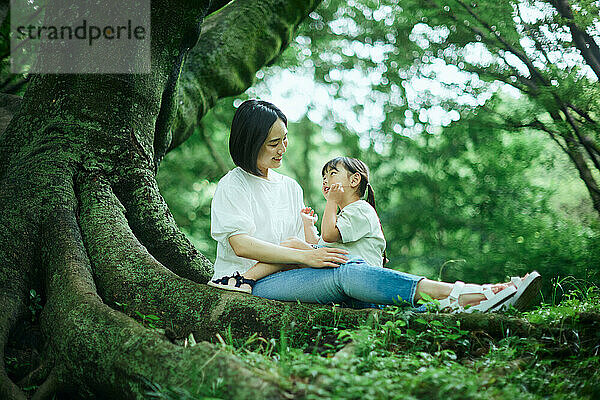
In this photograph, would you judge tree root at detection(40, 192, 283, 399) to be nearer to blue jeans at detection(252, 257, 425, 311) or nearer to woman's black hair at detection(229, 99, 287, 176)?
blue jeans at detection(252, 257, 425, 311)

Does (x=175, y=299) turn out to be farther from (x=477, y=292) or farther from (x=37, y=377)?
(x=477, y=292)

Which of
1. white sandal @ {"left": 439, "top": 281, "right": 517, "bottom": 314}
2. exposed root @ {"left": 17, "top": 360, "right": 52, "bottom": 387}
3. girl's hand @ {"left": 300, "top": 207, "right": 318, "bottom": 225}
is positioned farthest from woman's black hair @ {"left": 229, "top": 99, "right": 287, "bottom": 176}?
exposed root @ {"left": 17, "top": 360, "right": 52, "bottom": 387}

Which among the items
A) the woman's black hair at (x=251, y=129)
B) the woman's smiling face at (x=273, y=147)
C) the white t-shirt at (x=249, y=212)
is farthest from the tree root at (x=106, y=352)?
the woman's smiling face at (x=273, y=147)

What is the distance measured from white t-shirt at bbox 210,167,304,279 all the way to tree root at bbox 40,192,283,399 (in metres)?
0.83

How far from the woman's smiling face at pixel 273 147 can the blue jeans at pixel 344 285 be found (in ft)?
2.63

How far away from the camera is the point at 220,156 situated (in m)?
14.0

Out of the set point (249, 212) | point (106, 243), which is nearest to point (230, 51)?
point (249, 212)


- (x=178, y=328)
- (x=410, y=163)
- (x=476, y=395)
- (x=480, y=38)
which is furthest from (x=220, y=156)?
(x=476, y=395)

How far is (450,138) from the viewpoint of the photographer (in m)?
9.54

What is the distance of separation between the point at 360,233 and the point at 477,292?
85 centimetres

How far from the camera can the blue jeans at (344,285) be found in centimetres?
306

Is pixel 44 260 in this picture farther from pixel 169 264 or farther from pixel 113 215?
pixel 169 264

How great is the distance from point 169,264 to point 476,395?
2.61m

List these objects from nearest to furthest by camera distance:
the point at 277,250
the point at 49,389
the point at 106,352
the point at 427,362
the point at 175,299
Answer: the point at 427,362, the point at 106,352, the point at 49,389, the point at 175,299, the point at 277,250
